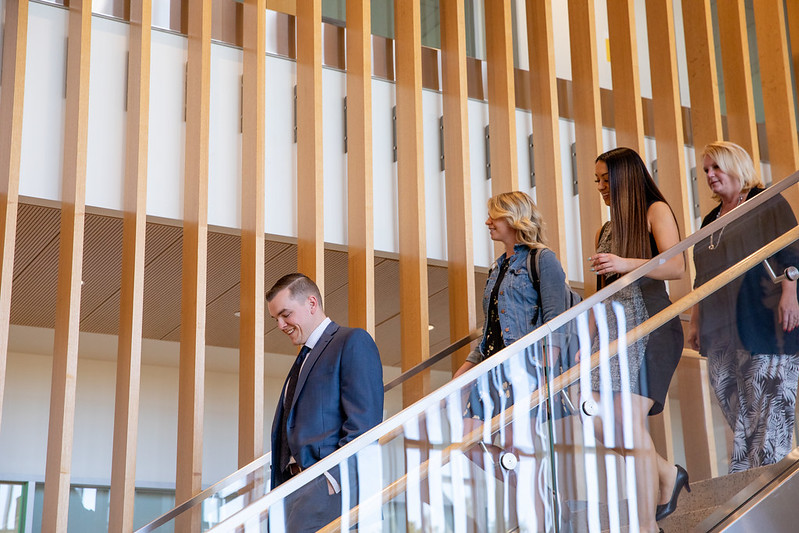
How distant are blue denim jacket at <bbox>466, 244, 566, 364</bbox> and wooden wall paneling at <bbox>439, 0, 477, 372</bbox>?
125cm

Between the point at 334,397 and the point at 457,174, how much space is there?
2.43 meters

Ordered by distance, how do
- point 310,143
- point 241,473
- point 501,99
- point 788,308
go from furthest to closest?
point 501,99 < point 310,143 < point 241,473 < point 788,308

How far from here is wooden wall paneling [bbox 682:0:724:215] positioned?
5.93 m

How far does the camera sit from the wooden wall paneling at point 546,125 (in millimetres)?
5453

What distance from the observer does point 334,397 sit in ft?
10.4

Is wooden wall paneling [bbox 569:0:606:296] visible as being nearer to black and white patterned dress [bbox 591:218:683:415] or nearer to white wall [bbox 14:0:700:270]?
white wall [bbox 14:0:700:270]

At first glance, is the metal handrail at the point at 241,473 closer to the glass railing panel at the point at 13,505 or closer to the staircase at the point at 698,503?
the staircase at the point at 698,503

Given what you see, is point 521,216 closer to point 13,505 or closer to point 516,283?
point 516,283

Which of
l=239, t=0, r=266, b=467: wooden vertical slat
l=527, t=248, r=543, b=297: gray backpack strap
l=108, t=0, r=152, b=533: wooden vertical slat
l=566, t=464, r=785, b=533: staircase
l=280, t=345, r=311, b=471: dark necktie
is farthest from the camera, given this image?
l=239, t=0, r=266, b=467: wooden vertical slat

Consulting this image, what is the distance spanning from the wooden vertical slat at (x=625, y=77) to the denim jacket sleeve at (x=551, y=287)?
7.24 ft

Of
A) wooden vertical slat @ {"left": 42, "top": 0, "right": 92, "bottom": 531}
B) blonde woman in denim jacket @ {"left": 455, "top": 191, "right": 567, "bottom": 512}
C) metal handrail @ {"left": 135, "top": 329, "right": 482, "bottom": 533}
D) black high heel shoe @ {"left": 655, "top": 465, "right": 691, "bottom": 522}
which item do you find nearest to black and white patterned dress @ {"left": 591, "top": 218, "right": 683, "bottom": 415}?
black high heel shoe @ {"left": 655, "top": 465, "right": 691, "bottom": 522}

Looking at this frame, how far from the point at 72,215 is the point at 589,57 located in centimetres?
303

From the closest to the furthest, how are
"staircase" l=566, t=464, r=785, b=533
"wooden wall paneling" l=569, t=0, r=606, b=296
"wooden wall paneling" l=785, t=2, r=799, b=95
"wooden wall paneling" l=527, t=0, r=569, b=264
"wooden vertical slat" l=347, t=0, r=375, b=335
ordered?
"staircase" l=566, t=464, r=785, b=533 < "wooden vertical slat" l=347, t=0, r=375, b=335 < "wooden wall paneling" l=527, t=0, r=569, b=264 < "wooden wall paneling" l=569, t=0, r=606, b=296 < "wooden wall paneling" l=785, t=2, r=799, b=95

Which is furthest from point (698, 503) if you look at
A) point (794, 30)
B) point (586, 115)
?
point (794, 30)
